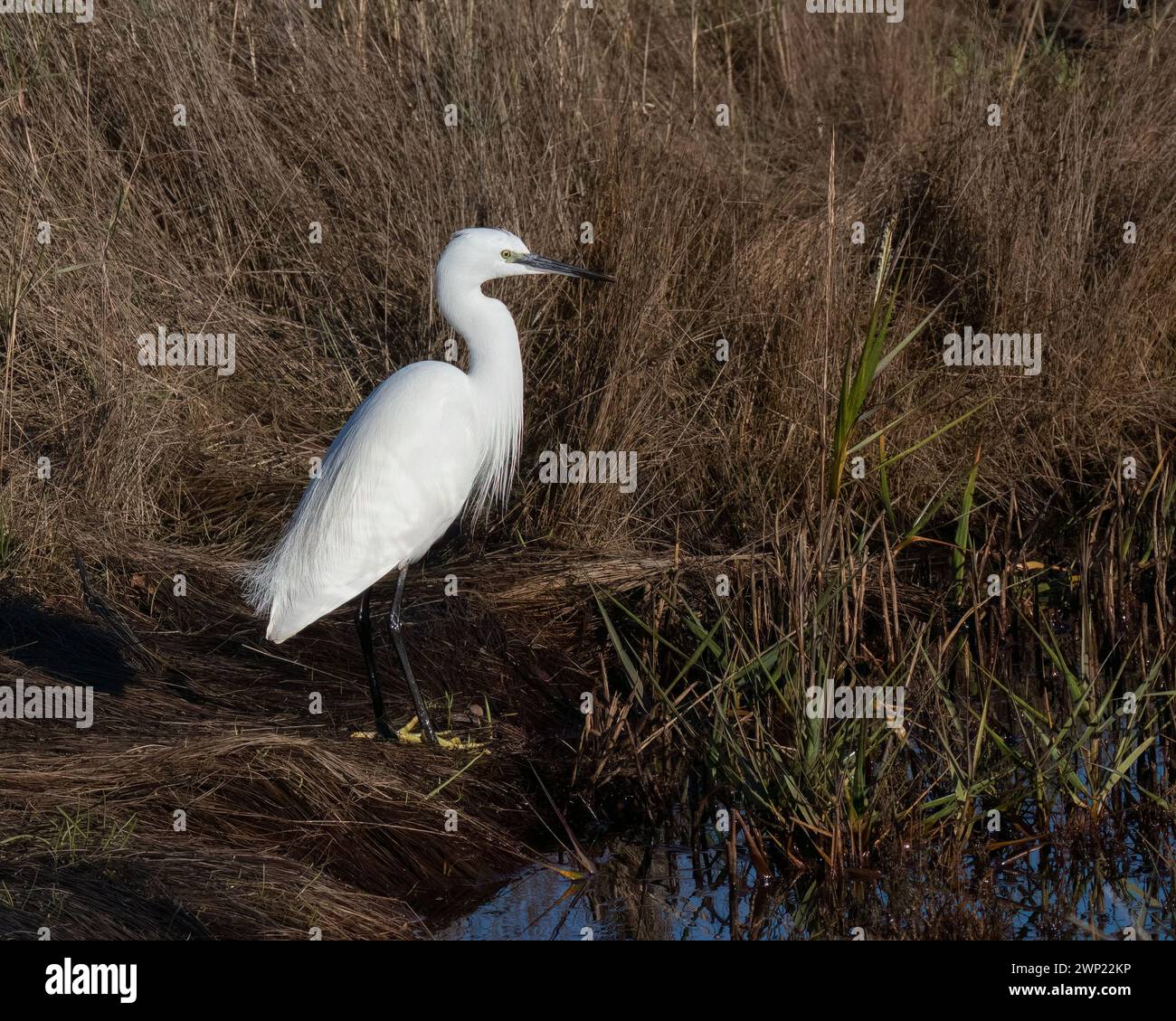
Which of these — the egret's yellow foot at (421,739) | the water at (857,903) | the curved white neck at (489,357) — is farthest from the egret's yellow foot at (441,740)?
the curved white neck at (489,357)

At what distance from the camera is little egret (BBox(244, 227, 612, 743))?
13.9ft

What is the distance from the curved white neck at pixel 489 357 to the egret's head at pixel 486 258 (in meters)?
0.04

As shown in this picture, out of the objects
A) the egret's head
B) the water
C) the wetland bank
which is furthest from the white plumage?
the water

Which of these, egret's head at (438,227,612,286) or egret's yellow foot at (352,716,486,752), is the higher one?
egret's head at (438,227,612,286)

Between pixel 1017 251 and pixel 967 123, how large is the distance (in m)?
0.77

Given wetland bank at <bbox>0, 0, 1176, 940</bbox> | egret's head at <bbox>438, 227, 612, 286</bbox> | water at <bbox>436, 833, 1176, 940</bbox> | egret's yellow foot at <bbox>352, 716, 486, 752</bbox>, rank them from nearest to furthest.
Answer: water at <bbox>436, 833, 1176, 940</bbox> → wetland bank at <bbox>0, 0, 1176, 940</bbox> → egret's yellow foot at <bbox>352, 716, 486, 752</bbox> → egret's head at <bbox>438, 227, 612, 286</bbox>

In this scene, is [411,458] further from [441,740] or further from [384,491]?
[441,740]

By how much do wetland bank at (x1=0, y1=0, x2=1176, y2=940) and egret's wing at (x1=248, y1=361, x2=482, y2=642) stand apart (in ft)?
1.30

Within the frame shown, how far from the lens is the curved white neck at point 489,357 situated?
430 centimetres

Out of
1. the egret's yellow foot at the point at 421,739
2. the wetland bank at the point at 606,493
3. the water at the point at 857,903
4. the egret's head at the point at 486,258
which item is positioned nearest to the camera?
the water at the point at 857,903

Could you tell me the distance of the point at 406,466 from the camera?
14.3ft

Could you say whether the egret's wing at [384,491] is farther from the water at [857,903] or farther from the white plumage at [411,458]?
the water at [857,903]

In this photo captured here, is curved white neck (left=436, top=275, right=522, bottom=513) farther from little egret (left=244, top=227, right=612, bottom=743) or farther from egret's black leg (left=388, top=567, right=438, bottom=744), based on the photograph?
egret's black leg (left=388, top=567, right=438, bottom=744)
